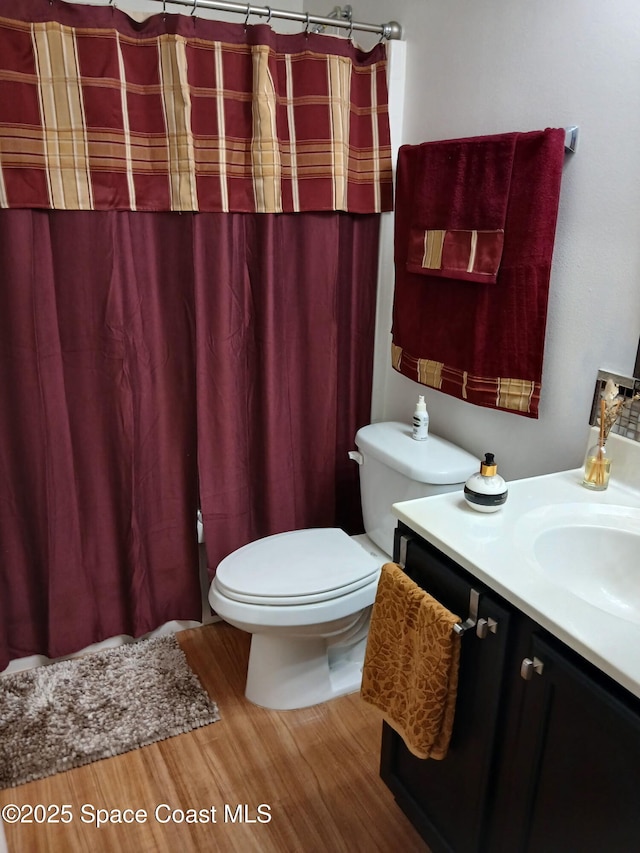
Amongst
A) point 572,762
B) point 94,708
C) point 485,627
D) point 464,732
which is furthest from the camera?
point 94,708

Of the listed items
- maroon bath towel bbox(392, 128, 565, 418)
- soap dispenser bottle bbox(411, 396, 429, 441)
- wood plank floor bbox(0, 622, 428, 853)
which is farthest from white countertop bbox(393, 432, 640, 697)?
wood plank floor bbox(0, 622, 428, 853)

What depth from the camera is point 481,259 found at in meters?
1.67

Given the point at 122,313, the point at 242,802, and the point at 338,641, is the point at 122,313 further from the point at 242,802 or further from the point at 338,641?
the point at 242,802

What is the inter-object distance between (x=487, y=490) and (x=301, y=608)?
691 millimetres

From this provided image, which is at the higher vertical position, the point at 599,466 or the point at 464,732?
the point at 599,466

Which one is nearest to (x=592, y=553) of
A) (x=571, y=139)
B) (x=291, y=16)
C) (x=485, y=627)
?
(x=485, y=627)

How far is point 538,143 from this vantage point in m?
1.51

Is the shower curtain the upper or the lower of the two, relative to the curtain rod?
lower

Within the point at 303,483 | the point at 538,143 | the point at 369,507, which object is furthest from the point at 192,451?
the point at 538,143

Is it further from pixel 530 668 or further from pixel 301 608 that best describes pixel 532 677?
pixel 301 608

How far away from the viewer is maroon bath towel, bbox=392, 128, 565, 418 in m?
1.55

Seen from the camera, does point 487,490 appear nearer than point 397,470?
Yes

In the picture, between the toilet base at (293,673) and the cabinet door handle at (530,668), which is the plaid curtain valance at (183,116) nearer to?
the toilet base at (293,673)

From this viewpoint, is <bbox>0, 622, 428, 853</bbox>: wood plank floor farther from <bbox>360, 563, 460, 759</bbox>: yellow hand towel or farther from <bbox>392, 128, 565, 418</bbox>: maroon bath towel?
<bbox>392, 128, 565, 418</bbox>: maroon bath towel
